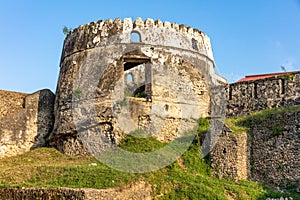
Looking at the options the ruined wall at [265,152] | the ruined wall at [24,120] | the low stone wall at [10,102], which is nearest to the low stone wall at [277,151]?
the ruined wall at [265,152]

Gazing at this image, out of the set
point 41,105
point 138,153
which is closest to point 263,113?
point 138,153

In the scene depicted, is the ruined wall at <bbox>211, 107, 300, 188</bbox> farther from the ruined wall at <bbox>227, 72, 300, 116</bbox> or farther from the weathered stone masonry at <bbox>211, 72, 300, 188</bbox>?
the ruined wall at <bbox>227, 72, 300, 116</bbox>

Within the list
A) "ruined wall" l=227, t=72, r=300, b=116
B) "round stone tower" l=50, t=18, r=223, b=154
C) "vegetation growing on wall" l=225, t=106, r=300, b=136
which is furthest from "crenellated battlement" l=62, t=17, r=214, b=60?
"vegetation growing on wall" l=225, t=106, r=300, b=136

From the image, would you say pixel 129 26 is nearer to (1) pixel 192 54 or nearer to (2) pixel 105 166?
(1) pixel 192 54

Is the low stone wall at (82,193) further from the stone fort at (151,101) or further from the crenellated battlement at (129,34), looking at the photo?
the crenellated battlement at (129,34)

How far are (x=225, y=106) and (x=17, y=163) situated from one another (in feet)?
26.9

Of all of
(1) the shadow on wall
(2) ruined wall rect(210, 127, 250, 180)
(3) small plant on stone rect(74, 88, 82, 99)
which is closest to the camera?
(2) ruined wall rect(210, 127, 250, 180)

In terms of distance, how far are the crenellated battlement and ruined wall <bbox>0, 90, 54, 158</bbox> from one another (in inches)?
88.4

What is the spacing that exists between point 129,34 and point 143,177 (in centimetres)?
638

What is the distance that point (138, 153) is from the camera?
17953mm

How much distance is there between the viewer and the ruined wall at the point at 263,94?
2080 centimetres

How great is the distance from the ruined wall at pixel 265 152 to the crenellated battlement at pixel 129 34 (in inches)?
169

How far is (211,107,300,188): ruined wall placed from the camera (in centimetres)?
1853

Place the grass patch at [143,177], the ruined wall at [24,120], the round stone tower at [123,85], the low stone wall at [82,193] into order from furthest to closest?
the ruined wall at [24,120]
the round stone tower at [123,85]
the grass patch at [143,177]
the low stone wall at [82,193]
